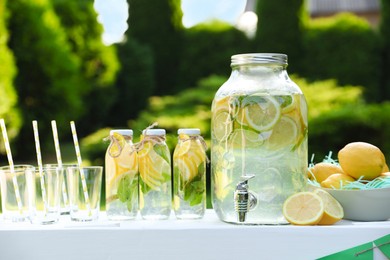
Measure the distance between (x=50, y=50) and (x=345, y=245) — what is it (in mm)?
6768

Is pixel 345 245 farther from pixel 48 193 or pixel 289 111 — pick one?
pixel 48 193

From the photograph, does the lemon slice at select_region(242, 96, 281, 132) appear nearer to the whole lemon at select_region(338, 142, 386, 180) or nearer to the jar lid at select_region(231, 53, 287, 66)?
the jar lid at select_region(231, 53, 287, 66)

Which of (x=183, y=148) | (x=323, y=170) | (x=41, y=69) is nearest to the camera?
(x=183, y=148)

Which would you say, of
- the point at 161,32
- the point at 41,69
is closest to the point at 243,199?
the point at 41,69

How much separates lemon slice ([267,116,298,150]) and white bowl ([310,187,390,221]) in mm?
193

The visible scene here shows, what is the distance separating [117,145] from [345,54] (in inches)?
298

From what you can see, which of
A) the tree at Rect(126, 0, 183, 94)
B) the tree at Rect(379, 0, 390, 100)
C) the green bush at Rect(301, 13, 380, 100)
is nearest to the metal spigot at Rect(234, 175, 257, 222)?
the green bush at Rect(301, 13, 380, 100)

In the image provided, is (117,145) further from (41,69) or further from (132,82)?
(132,82)

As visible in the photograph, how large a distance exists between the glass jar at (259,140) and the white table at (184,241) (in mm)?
67

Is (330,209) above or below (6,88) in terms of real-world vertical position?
below

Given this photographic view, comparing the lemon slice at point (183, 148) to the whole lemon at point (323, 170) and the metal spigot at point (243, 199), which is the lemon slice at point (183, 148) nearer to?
the metal spigot at point (243, 199)

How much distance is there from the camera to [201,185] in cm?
150

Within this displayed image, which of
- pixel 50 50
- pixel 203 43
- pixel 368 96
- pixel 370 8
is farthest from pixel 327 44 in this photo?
pixel 370 8

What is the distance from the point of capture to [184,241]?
4.58 ft
